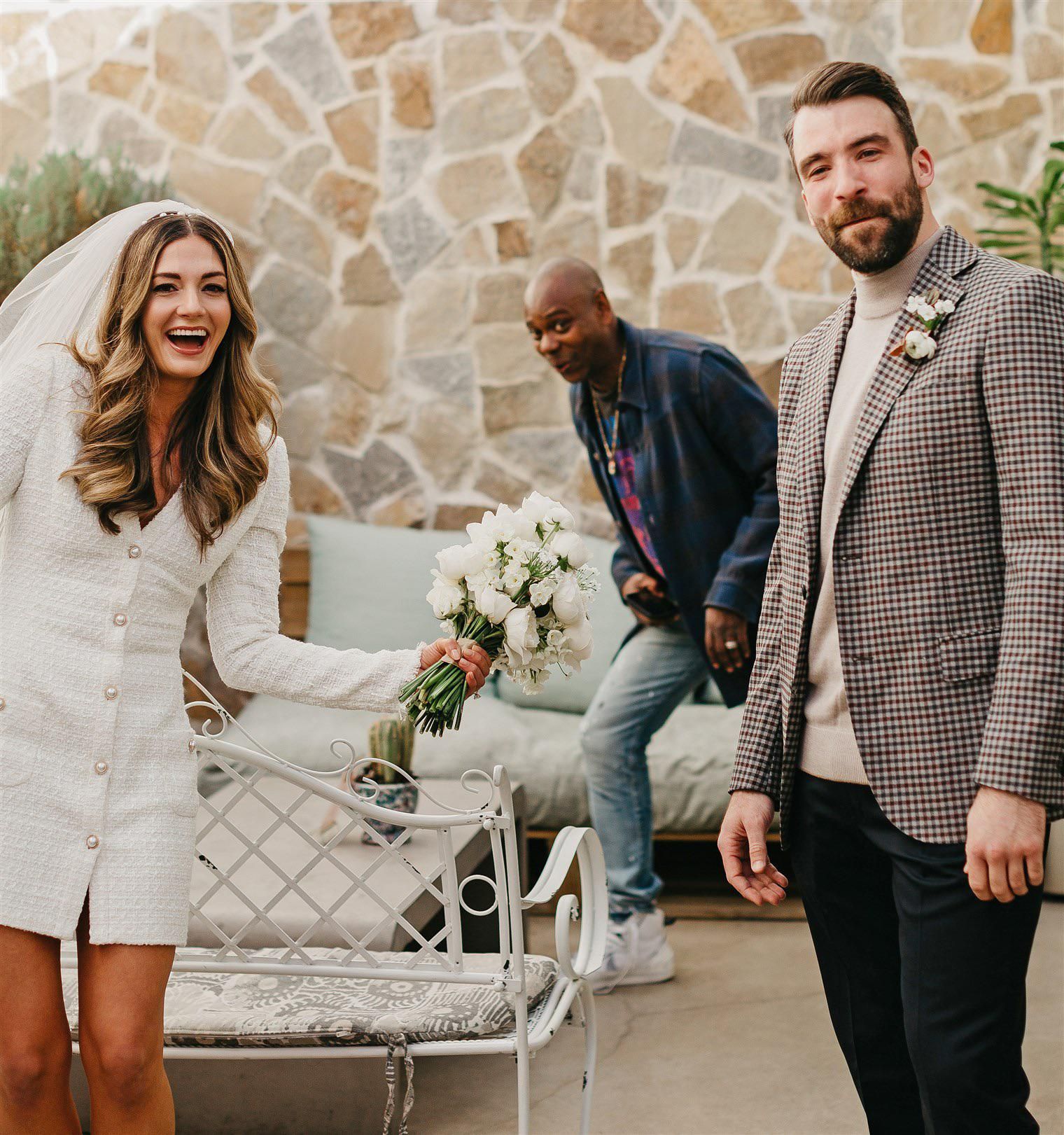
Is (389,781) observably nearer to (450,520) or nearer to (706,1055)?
(706,1055)

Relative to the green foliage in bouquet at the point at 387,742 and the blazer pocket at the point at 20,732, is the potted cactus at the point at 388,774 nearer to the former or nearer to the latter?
the green foliage in bouquet at the point at 387,742

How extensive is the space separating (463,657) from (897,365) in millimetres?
714

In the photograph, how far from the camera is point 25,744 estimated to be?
62.4 inches

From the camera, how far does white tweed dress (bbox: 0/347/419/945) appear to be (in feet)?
5.11

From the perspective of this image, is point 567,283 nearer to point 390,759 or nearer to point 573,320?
point 573,320

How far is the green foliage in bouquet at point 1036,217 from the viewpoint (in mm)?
4117

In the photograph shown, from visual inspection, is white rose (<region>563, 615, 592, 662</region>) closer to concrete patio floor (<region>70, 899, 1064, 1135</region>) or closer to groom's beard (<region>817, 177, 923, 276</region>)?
groom's beard (<region>817, 177, 923, 276</region>)

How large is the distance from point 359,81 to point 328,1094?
3734 millimetres

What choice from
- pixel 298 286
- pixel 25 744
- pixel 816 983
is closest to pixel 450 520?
pixel 298 286

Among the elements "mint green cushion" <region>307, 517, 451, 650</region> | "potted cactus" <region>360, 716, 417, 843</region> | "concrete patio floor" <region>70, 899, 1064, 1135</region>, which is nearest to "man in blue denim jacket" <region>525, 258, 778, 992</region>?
"concrete patio floor" <region>70, 899, 1064, 1135</region>

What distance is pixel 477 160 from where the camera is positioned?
4684 millimetres

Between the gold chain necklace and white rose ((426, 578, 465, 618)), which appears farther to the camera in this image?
the gold chain necklace

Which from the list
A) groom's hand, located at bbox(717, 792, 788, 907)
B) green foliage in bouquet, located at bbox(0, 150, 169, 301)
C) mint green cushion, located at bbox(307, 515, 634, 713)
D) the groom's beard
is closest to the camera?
the groom's beard

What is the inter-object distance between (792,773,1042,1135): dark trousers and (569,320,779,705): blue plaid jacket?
1263mm
